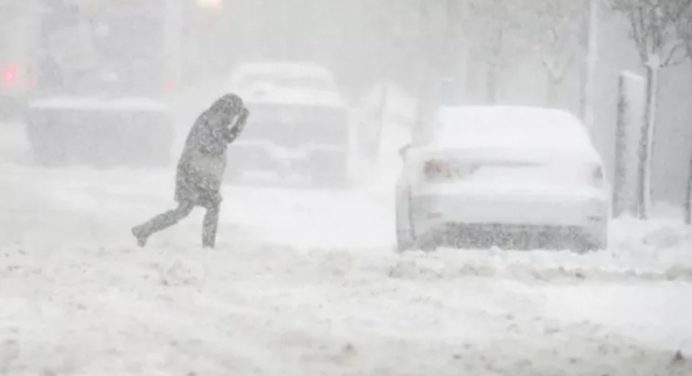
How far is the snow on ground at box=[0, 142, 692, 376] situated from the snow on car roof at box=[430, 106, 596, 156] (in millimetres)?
866

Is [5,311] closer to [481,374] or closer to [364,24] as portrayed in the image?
[481,374]

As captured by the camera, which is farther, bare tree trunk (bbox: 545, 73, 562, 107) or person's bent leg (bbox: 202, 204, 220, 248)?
bare tree trunk (bbox: 545, 73, 562, 107)

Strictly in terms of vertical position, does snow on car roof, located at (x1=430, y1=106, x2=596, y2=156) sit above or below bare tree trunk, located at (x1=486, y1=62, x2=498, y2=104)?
above

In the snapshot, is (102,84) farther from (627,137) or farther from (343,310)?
(343,310)

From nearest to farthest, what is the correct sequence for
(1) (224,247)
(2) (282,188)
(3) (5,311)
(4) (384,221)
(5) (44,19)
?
(3) (5,311) < (1) (224,247) < (4) (384,221) < (2) (282,188) < (5) (44,19)

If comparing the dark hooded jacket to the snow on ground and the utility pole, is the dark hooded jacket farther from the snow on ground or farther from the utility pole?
the utility pole

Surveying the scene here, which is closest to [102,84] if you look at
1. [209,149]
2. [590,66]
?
[590,66]

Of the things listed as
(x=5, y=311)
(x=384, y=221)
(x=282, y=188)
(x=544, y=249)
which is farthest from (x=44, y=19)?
(x=5, y=311)

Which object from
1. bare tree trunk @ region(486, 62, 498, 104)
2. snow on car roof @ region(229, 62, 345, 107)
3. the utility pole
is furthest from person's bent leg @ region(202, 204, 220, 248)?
bare tree trunk @ region(486, 62, 498, 104)

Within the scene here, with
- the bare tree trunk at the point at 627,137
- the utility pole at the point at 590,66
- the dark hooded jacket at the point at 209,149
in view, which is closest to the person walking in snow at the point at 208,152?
the dark hooded jacket at the point at 209,149

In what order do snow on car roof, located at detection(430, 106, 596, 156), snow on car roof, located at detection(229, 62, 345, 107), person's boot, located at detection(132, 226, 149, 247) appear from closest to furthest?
1. snow on car roof, located at detection(430, 106, 596, 156)
2. person's boot, located at detection(132, 226, 149, 247)
3. snow on car roof, located at detection(229, 62, 345, 107)

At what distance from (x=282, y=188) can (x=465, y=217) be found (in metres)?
10.3

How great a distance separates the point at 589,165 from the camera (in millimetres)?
12086

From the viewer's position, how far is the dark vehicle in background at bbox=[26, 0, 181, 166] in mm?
23375
